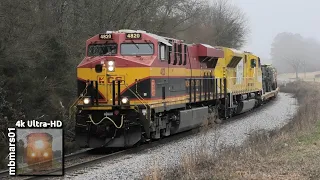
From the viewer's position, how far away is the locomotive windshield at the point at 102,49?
1353 centimetres

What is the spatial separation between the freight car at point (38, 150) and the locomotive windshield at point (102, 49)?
5.76 meters

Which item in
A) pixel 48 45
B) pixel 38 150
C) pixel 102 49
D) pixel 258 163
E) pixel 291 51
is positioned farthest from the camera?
pixel 291 51

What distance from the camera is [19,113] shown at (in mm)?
16359

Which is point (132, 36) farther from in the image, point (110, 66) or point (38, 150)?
point (38, 150)

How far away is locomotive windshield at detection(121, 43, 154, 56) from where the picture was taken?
1348 cm

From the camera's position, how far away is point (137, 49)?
44.4 feet

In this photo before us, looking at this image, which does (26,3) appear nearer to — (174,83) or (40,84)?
(40,84)

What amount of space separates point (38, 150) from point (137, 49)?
21.9 feet

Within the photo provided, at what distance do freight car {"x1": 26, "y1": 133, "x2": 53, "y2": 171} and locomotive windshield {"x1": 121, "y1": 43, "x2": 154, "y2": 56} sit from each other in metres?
5.80

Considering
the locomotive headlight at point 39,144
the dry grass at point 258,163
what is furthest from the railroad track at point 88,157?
the dry grass at point 258,163

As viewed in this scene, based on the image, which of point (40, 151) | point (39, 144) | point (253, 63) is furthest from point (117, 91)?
point (253, 63)

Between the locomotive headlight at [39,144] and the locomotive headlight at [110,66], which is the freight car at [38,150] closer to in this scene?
the locomotive headlight at [39,144]

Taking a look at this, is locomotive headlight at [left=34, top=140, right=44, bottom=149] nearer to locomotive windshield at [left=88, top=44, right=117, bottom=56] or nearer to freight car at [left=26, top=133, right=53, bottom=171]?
freight car at [left=26, top=133, right=53, bottom=171]

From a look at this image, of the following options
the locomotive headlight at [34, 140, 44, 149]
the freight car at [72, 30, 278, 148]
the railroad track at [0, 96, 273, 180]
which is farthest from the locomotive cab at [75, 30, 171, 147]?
the locomotive headlight at [34, 140, 44, 149]
